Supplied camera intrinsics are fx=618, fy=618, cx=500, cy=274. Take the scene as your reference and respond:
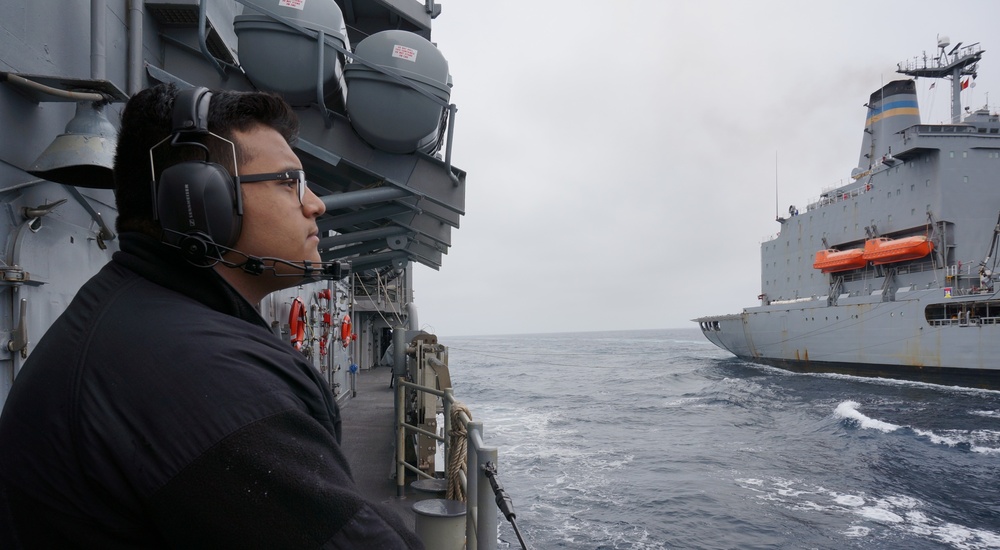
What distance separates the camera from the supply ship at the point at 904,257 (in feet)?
95.8

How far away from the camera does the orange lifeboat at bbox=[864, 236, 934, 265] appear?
31234 mm

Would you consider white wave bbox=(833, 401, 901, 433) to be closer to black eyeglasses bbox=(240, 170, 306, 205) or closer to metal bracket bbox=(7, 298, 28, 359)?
metal bracket bbox=(7, 298, 28, 359)

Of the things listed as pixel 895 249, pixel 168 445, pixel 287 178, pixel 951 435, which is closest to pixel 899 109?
pixel 895 249

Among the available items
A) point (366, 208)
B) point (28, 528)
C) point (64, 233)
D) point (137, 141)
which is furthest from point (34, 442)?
point (366, 208)

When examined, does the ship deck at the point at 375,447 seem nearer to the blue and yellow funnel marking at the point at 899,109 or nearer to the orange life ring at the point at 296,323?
the orange life ring at the point at 296,323

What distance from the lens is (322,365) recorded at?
11406 millimetres

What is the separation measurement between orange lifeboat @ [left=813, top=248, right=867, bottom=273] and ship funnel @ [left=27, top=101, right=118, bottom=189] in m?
38.0

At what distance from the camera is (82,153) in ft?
11.7

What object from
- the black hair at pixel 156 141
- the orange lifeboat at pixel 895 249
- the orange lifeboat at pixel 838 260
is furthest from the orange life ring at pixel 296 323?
the orange lifeboat at pixel 838 260

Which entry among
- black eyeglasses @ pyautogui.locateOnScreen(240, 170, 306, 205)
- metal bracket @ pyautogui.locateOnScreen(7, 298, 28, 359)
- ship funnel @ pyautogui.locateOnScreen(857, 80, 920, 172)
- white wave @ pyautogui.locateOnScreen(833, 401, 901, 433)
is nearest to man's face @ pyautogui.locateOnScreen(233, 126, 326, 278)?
black eyeglasses @ pyautogui.locateOnScreen(240, 170, 306, 205)

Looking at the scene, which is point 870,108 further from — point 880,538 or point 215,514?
point 215,514

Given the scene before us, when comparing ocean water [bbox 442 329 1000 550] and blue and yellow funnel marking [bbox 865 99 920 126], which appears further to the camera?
blue and yellow funnel marking [bbox 865 99 920 126]

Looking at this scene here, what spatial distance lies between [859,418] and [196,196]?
2484 cm

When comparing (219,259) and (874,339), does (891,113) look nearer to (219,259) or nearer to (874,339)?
(874,339)
